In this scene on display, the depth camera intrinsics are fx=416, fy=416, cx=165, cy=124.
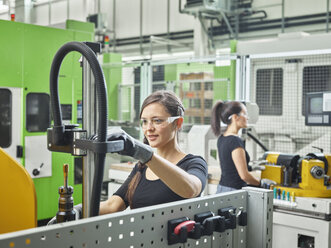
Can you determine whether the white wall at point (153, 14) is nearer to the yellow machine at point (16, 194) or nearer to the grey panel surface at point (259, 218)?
the grey panel surface at point (259, 218)

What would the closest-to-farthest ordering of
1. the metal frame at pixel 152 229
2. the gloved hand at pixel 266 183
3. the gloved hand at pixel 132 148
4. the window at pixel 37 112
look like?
the metal frame at pixel 152 229
the gloved hand at pixel 132 148
the gloved hand at pixel 266 183
the window at pixel 37 112

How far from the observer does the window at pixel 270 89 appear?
15.4ft

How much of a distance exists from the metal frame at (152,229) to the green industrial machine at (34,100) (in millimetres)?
2931

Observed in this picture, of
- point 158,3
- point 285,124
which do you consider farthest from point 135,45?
point 285,124

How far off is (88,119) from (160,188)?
2.00 ft

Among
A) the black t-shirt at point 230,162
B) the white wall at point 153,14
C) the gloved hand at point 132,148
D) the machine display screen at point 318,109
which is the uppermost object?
the white wall at point 153,14

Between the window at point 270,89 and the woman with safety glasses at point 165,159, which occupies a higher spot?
the window at point 270,89

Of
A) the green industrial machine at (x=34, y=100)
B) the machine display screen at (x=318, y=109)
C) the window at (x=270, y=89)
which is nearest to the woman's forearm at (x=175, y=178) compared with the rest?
the machine display screen at (x=318, y=109)

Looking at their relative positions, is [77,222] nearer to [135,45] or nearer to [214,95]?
[214,95]

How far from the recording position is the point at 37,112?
4262mm

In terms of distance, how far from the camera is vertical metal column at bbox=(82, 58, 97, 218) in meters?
1.02

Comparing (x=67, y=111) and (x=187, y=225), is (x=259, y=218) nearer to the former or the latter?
(x=187, y=225)

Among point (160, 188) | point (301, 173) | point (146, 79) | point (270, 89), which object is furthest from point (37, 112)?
point (160, 188)

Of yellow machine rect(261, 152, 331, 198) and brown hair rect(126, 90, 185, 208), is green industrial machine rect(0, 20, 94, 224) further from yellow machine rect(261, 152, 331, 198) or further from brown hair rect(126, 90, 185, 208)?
brown hair rect(126, 90, 185, 208)
